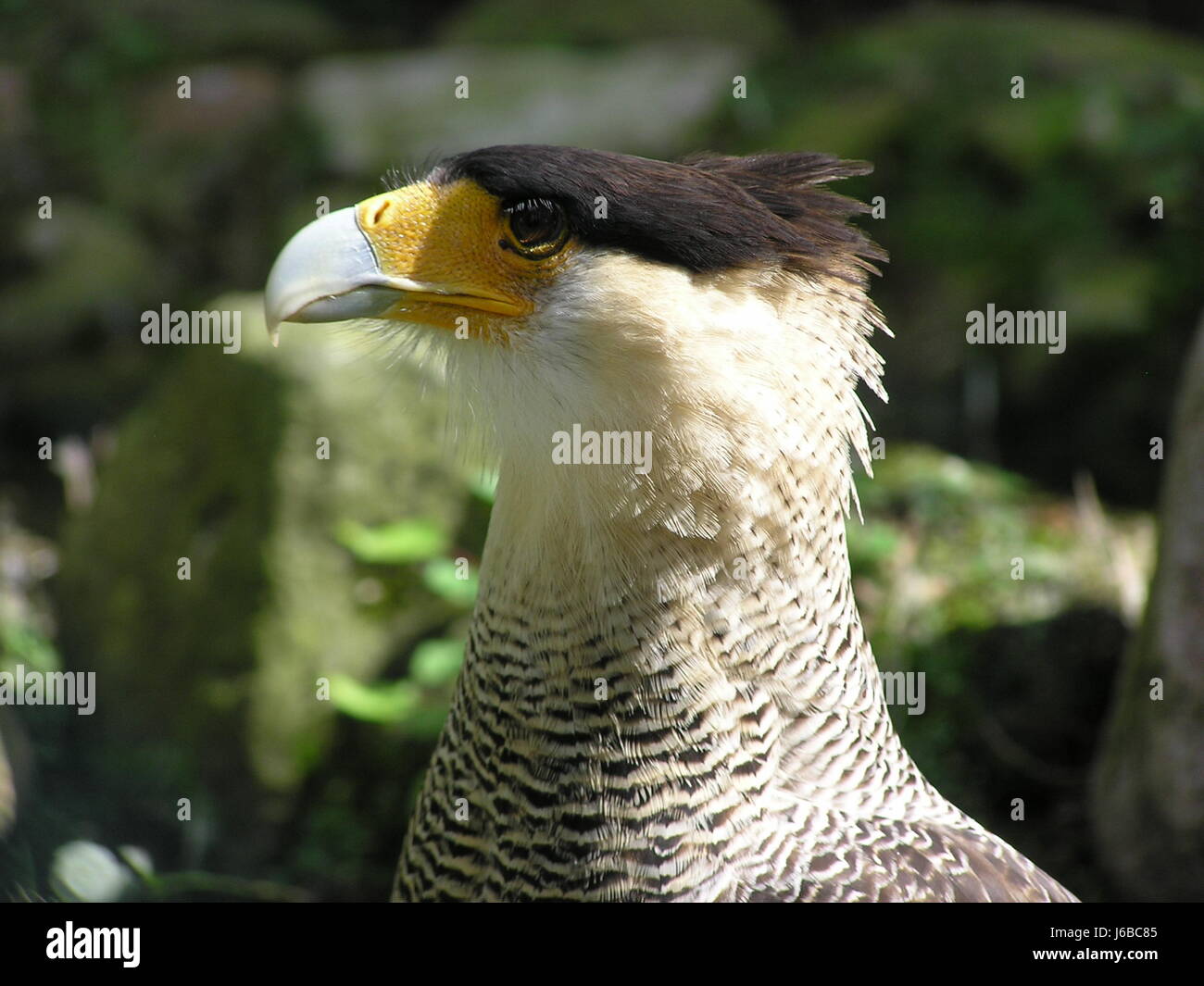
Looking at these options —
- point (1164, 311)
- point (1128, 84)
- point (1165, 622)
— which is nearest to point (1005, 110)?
point (1128, 84)

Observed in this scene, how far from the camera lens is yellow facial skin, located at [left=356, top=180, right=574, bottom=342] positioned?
7.49 feet

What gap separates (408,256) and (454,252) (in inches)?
3.5

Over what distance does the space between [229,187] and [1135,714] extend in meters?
7.19

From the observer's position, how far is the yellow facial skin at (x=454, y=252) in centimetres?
228

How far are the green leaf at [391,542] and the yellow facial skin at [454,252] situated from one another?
230 cm

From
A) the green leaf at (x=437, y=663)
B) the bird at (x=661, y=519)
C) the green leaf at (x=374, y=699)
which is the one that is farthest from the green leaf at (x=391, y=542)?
the bird at (x=661, y=519)

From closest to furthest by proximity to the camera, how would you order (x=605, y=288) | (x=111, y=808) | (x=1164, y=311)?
1. (x=605, y=288)
2. (x=111, y=808)
3. (x=1164, y=311)

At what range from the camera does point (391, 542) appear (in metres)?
4.51

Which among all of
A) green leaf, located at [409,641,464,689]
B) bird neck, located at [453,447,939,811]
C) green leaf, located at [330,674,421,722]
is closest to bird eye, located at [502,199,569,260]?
bird neck, located at [453,447,939,811]

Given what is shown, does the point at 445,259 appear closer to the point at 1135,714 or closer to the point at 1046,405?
the point at 1135,714

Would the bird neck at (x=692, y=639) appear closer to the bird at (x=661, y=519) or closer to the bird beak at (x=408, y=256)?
the bird at (x=661, y=519)

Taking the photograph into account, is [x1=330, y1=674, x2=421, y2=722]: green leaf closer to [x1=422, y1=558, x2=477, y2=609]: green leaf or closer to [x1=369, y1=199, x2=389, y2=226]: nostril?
[x1=422, y1=558, x2=477, y2=609]: green leaf

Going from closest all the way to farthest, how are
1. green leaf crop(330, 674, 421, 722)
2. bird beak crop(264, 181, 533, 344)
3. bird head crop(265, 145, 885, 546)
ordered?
bird head crop(265, 145, 885, 546)
bird beak crop(264, 181, 533, 344)
green leaf crop(330, 674, 421, 722)
